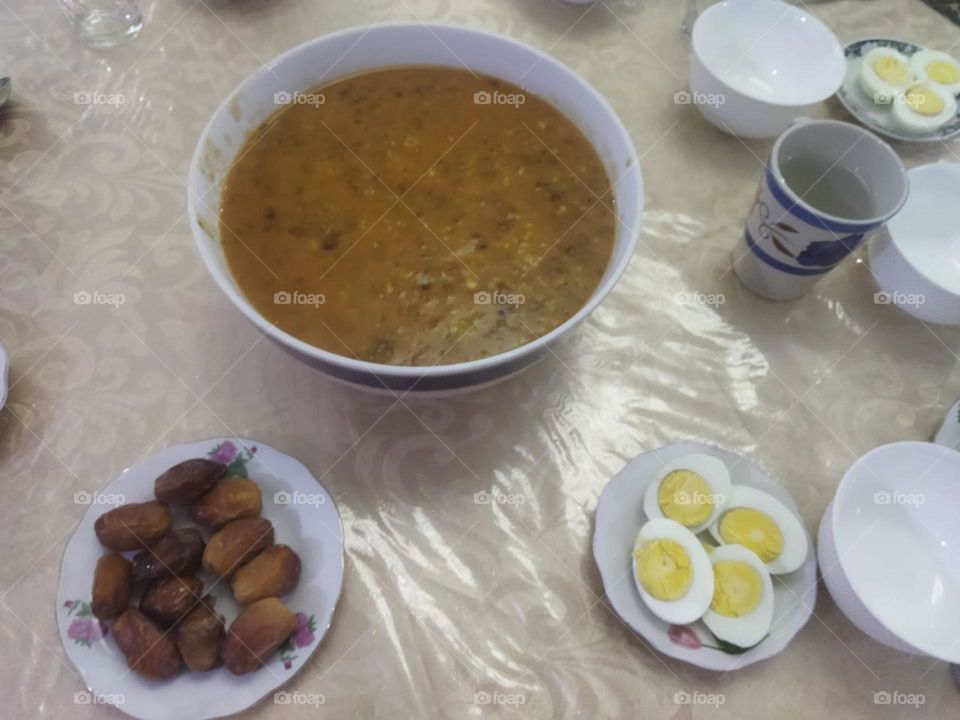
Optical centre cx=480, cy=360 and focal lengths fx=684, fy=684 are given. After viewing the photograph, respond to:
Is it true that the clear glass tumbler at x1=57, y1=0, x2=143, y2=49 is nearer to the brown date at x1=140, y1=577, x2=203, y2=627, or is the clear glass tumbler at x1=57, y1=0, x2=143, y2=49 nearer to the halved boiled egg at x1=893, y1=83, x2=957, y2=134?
the brown date at x1=140, y1=577, x2=203, y2=627

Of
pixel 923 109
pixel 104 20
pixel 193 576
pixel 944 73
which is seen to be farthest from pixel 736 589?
pixel 104 20

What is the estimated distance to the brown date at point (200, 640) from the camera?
80cm

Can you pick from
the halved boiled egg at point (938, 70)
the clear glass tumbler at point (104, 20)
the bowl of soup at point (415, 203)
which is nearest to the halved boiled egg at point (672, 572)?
the bowl of soup at point (415, 203)

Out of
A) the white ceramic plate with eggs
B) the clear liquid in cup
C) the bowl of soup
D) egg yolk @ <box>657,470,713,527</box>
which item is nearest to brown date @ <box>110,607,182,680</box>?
the bowl of soup

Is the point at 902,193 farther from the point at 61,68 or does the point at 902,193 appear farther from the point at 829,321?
the point at 61,68

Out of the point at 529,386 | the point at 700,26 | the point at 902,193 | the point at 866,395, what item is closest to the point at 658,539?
the point at 529,386

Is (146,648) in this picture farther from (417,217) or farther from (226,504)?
(417,217)

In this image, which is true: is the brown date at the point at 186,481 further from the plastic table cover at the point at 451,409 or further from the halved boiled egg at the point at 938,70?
the halved boiled egg at the point at 938,70

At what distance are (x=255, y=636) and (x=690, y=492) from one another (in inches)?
22.6

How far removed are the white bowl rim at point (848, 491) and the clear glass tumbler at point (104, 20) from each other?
153 centimetres

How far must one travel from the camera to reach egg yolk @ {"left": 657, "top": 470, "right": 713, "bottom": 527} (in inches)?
35.5

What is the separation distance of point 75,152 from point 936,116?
1584mm

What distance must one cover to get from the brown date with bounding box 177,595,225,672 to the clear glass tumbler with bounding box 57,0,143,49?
117cm

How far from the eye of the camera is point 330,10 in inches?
57.5
